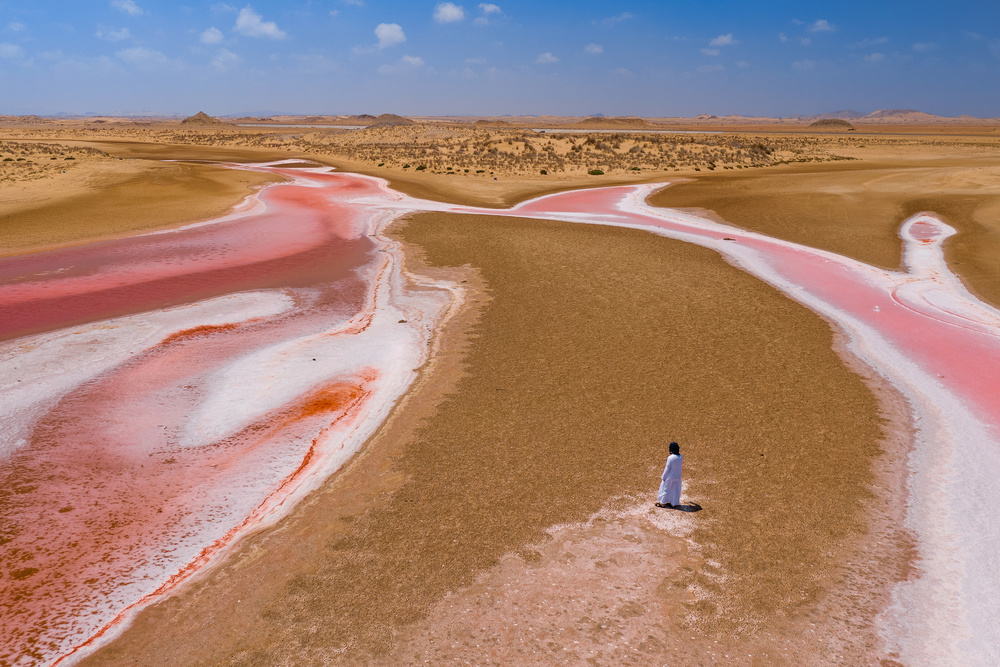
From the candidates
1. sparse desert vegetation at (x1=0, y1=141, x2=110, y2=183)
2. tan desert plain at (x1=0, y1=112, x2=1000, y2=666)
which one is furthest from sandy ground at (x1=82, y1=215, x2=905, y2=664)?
sparse desert vegetation at (x1=0, y1=141, x2=110, y2=183)

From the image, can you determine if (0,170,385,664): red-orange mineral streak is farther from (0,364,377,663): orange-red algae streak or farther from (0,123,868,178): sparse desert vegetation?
(0,123,868,178): sparse desert vegetation

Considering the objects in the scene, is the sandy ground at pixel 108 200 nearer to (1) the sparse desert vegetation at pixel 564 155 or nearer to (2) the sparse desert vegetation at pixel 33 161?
(2) the sparse desert vegetation at pixel 33 161

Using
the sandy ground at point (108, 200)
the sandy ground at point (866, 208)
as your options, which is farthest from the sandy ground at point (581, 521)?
the sandy ground at point (108, 200)

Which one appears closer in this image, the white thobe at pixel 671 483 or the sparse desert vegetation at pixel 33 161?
the white thobe at pixel 671 483

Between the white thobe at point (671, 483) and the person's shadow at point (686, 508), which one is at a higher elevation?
the white thobe at point (671, 483)

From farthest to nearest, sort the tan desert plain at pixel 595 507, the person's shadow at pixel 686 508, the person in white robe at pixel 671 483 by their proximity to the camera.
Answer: the person's shadow at pixel 686 508 < the person in white robe at pixel 671 483 < the tan desert plain at pixel 595 507

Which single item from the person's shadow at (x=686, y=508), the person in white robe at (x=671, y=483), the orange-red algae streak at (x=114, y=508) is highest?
the person in white robe at (x=671, y=483)

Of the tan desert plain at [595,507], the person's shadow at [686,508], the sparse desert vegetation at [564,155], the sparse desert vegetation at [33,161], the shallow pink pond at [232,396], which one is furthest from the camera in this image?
the sparse desert vegetation at [564,155]

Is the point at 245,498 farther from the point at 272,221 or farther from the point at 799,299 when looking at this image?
the point at 272,221
